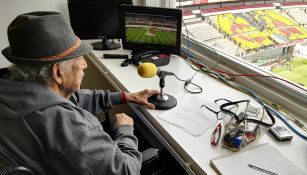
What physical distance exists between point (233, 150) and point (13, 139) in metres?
0.82

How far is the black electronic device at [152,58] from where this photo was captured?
189 centimetres

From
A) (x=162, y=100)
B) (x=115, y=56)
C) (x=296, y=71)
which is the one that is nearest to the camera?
(x=162, y=100)

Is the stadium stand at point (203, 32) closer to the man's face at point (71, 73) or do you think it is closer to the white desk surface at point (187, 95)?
the white desk surface at point (187, 95)

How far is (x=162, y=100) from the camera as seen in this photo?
1.45m

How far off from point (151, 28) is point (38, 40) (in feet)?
3.85

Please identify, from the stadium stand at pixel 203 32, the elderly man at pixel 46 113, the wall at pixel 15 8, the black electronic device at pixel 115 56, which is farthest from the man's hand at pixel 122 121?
the wall at pixel 15 8

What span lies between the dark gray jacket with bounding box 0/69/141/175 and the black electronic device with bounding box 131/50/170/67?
3.28 feet

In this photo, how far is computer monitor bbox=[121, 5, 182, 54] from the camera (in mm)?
1876

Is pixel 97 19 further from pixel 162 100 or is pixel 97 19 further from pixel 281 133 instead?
pixel 281 133

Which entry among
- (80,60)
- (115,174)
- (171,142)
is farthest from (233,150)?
(80,60)

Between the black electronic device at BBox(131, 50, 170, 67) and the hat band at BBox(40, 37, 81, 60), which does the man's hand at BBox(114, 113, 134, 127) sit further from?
the black electronic device at BBox(131, 50, 170, 67)

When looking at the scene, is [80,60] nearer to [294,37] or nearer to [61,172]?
[61,172]

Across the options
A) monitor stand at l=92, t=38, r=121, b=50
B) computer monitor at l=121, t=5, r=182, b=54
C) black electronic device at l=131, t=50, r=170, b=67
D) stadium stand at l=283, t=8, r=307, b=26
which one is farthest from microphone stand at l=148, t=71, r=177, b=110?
stadium stand at l=283, t=8, r=307, b=26

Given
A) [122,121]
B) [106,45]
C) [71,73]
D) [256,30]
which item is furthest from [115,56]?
[256,30]
